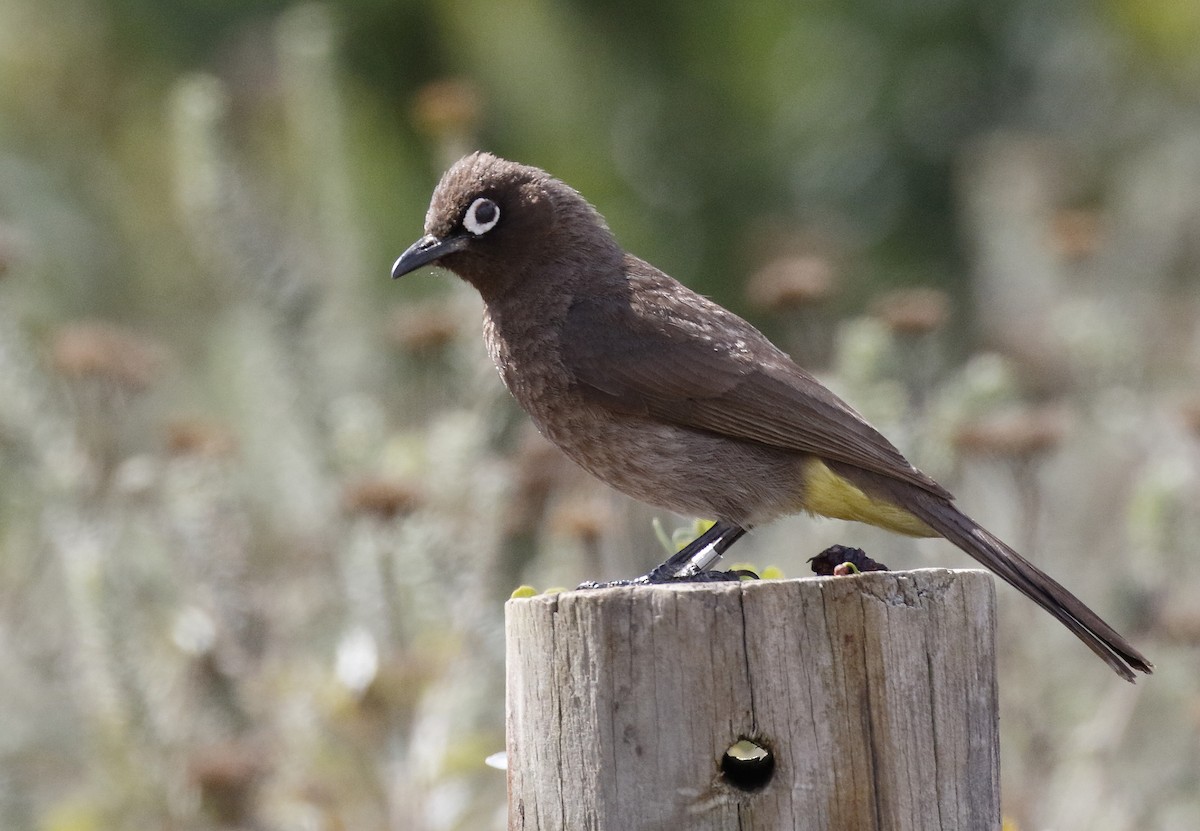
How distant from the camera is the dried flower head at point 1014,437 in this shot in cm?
561

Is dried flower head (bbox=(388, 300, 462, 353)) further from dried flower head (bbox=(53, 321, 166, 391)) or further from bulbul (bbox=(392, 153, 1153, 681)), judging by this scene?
bulbul (bbox=(392, 153, 1153, 681))

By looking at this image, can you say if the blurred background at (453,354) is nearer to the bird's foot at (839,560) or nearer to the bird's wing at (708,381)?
the bird's wing at (708,381)

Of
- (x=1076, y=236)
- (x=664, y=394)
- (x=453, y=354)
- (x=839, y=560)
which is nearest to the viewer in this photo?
(x=839, y=560)

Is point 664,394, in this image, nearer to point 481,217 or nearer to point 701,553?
point 701,553

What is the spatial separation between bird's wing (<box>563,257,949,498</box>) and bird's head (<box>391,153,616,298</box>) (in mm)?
243

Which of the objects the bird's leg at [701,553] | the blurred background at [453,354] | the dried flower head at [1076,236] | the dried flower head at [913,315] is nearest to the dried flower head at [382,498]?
the blurred background at [453,354]

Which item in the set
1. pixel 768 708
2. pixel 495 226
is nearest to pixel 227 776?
pixel 495 226

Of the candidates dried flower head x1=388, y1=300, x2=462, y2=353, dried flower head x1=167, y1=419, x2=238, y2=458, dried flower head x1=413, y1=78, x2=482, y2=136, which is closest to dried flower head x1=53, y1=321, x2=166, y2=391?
dried flower head x1=167, y1=419, x2=238, y2=458

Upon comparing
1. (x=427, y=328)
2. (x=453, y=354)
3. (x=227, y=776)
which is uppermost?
(x=453, y=354)

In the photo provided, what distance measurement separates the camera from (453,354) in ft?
21.1

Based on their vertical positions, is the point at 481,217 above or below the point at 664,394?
above

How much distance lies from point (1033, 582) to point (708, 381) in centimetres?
106

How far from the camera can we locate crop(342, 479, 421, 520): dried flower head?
5.38 meters

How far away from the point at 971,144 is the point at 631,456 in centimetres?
791
